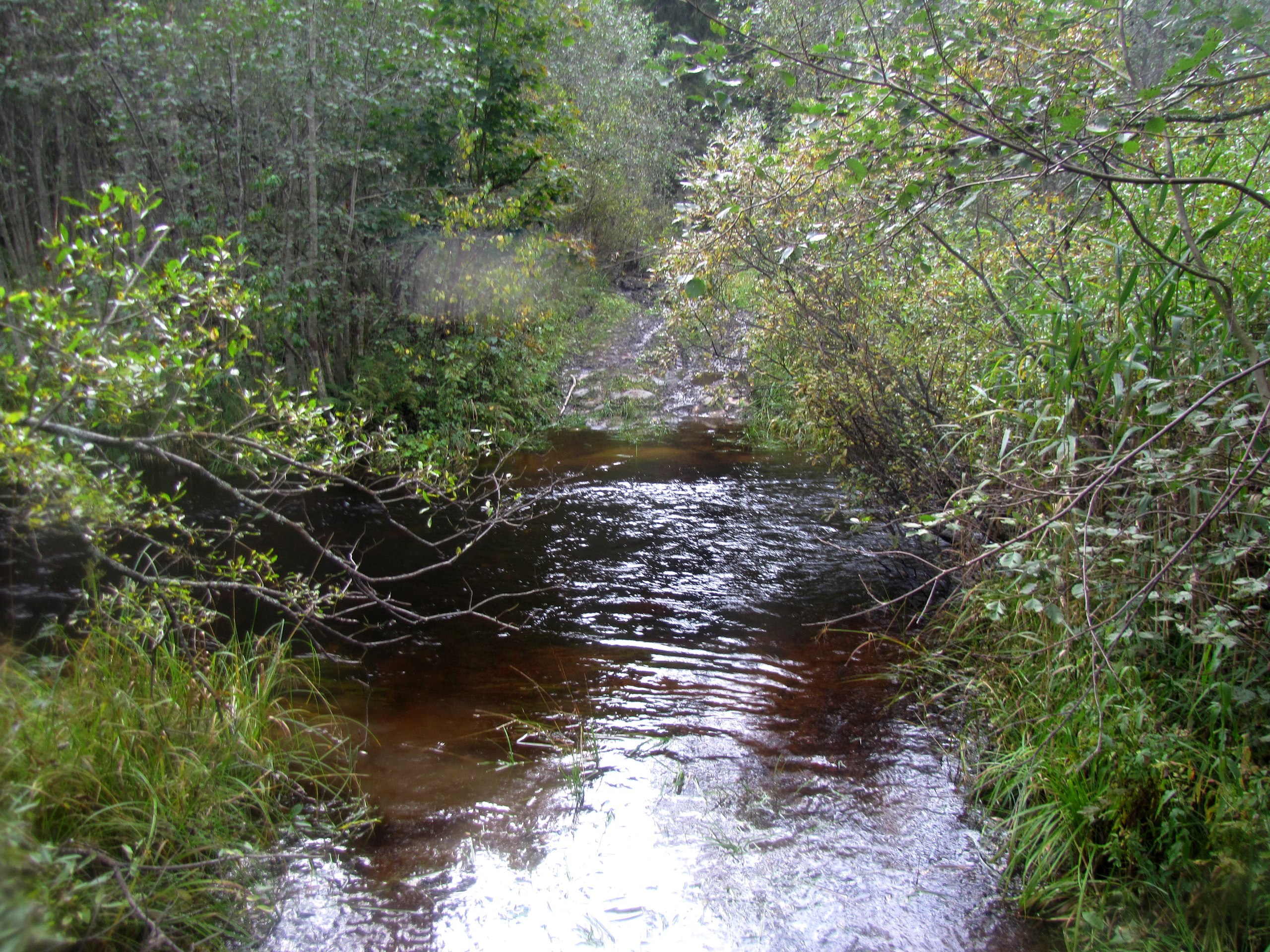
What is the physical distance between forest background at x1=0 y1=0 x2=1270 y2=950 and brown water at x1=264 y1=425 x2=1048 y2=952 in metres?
0.25

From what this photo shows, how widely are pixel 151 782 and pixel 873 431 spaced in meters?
4.76

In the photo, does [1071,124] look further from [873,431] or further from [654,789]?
[873,431]

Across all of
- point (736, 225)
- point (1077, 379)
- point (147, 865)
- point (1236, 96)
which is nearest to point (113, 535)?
point (147, 865)

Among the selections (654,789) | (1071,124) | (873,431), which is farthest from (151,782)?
(873,431)

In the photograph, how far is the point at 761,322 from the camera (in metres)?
6.88

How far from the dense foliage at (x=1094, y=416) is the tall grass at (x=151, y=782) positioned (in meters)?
2.46

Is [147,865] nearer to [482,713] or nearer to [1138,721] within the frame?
[482,713]

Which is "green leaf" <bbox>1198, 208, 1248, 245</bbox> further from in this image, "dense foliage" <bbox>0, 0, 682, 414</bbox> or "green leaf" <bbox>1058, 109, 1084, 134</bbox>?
"dense foliage" <bbox>0, 0, 682, 414</bbox>

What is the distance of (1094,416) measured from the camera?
11.6 feet

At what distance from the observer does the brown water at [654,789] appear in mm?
2854

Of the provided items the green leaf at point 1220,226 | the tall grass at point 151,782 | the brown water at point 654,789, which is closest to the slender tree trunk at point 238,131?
the brown water at point 654,789

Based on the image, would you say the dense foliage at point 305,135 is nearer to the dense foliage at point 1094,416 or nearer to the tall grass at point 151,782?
the tall grass at point 151,782

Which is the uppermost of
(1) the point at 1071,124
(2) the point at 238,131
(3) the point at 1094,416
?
(1) the point at 1071,124

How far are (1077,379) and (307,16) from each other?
322 inches
